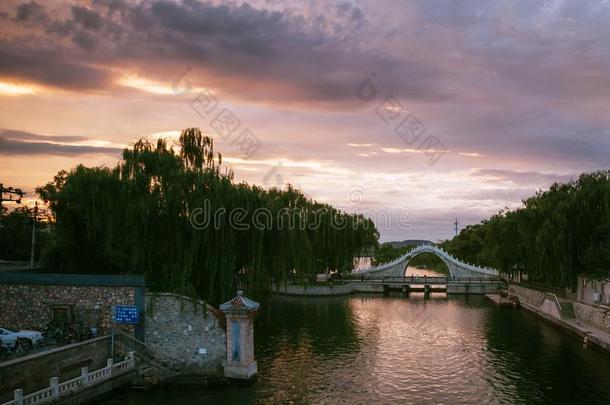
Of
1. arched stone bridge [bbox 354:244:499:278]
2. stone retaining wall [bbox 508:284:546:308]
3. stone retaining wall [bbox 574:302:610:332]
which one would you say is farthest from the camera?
arched stone bridge [bbox 354:244:499:278]

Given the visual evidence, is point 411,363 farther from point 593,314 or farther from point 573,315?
point 573,315

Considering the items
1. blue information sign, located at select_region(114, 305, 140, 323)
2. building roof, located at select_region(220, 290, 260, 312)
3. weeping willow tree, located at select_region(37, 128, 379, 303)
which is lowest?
blue information sign, located at select_region(114, 305, 140, 323)

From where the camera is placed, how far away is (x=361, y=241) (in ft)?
184

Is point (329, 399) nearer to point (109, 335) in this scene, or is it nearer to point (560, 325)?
point (109, 335)

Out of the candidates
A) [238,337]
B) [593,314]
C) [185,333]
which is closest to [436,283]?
[593,314]

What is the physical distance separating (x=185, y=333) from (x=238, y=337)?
2.20m

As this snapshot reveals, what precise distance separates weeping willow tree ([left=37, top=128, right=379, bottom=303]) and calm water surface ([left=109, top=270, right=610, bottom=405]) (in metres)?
4.18

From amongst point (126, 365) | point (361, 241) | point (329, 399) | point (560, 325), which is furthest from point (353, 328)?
point (361, 241)

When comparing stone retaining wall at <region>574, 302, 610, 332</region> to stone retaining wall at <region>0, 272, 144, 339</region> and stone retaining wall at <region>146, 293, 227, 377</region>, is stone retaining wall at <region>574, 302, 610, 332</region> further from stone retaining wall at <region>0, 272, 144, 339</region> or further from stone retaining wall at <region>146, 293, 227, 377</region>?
stone retaining wall at <region>0, 272, 144, 339</region>

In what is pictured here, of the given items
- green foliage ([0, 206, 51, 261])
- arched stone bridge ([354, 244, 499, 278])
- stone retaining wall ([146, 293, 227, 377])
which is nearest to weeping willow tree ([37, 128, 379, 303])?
stone retaining wall ([146, 293, 227, 377])

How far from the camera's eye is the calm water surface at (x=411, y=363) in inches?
763

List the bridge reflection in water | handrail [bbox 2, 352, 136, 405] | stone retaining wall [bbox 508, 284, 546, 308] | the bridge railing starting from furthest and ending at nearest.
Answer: the bridge railing → the bridge reflection in water → stone retaining wall [bbox 508, 284, 546, 308] → handrail [bbox 2, 352, 136, 405]

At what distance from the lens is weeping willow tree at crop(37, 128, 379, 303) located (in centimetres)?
2145

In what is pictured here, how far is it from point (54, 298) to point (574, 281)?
32.8m
